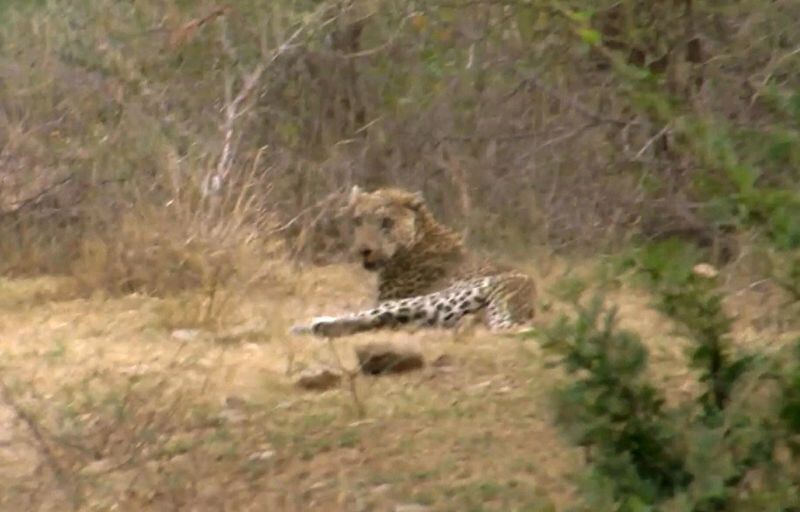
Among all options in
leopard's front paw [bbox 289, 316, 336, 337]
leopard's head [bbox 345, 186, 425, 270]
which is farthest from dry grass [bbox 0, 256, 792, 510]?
leopard's head [bbox 345, 186, 425, 270]

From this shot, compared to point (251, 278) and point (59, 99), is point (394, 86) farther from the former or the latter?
point (59, 99)

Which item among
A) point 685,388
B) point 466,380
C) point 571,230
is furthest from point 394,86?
point 685,388

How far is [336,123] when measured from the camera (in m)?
12.8

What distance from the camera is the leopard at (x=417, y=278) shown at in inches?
311

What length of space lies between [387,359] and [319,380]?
373 millimetres

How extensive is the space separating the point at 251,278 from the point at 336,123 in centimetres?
392

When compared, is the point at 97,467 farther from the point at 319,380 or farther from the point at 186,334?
the point at 186,334

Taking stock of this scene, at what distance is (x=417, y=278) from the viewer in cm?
848

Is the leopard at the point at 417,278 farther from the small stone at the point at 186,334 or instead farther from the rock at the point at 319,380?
the rock at the point at 319,380

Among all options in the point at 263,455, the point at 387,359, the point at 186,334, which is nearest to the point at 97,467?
the point at 263,455

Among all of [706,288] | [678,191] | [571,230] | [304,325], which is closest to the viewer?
[706,288]

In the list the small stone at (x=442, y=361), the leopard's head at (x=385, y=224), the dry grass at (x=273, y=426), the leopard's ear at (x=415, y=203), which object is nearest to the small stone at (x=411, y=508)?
the dry grass at (x=273, y=426)

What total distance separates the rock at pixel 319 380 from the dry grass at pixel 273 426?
0.20 feet

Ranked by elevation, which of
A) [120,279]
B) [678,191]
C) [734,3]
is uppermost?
[734,3]
